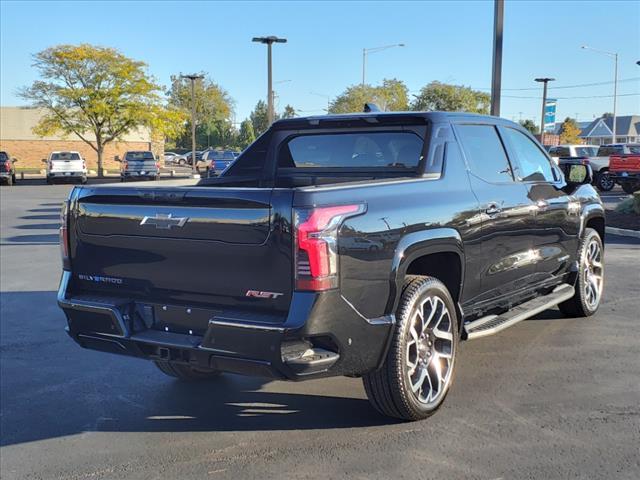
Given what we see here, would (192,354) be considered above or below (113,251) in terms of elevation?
below

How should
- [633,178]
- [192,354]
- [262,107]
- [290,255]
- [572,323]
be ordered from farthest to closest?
[262,107], [633,178], [572,323], [192,354], [290,255]

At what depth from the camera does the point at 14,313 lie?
7320 millimetres

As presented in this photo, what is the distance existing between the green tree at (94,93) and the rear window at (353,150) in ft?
130

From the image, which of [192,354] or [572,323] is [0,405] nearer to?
[192,354]

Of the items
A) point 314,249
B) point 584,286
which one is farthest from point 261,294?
point 584,286

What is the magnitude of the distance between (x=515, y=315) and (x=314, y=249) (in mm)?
2414

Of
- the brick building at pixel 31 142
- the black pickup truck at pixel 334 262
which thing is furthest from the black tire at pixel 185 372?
the brick building at pixel 31 142

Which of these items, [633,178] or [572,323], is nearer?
[572,323]

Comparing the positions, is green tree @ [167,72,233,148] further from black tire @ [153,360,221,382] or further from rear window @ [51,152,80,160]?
black tire @ [153,360,221,382]

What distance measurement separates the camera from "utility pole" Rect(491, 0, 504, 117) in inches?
530

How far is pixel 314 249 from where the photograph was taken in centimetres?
339

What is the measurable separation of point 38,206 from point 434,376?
→ 1960cm

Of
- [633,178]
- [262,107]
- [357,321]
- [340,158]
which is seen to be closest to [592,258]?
[340,158]

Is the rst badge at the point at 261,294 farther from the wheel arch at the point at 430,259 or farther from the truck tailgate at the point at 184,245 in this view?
the wheel arch at the point at 430,259
